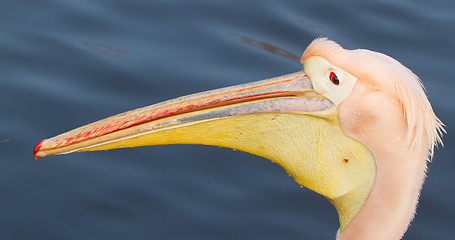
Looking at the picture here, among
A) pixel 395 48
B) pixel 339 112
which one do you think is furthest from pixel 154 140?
pixel 395 48

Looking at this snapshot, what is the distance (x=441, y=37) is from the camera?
5.82 m

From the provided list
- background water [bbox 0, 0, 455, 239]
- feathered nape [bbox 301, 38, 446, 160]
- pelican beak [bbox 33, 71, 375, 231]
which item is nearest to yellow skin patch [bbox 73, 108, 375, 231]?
pelican beak [bbox 33, 71, 375, 231]

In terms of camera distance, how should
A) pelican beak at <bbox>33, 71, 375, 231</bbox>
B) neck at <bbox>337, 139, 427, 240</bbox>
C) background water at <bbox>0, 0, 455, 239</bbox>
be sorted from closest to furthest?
neck at <bbox>337, 139, 427, 240</bbox>
pelican beak at <bbox>33, 71, 375, 231</bbox>
background water at <bbox>0, 0, 455, 239</bbox>

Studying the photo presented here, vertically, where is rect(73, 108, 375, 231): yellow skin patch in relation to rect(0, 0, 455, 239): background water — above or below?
below

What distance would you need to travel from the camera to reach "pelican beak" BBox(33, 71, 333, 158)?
251 centimetres

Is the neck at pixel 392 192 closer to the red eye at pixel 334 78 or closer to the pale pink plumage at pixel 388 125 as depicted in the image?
the pale pink plumage at pixel 388 125

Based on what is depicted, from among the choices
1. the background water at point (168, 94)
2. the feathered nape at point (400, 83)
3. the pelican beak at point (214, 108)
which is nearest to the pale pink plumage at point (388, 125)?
the feathered nape at point (400, 83)

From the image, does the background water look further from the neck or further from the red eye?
the red eye

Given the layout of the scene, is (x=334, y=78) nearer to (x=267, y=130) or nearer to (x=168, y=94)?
(x=267, y=130)

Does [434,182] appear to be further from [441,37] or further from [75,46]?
[75,46]

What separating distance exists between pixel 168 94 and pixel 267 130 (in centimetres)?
232

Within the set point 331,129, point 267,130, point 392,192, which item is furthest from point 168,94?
point 392,192

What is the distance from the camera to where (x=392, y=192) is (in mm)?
2451

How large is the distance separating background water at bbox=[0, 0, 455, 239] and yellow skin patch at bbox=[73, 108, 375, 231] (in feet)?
5.00
